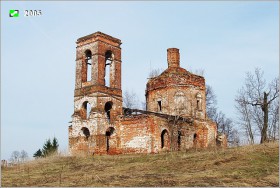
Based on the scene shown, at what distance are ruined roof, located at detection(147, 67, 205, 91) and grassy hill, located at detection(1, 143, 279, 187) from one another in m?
9.61

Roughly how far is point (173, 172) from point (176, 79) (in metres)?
13.3

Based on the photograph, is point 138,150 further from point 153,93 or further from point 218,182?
point 218,182

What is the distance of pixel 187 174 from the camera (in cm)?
1171

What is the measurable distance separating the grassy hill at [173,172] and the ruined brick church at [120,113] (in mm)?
4716

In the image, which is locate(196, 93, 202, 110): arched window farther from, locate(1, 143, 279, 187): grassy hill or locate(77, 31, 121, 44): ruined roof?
locate(1, 143, 279, 187): grassy hill

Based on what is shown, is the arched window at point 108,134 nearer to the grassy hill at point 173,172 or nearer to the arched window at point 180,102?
the arched window at point 180,102

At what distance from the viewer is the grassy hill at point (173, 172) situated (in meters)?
10.5

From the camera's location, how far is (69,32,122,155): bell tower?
21953mm

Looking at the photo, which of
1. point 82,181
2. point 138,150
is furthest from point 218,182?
point 138,150

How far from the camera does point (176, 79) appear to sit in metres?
25.1

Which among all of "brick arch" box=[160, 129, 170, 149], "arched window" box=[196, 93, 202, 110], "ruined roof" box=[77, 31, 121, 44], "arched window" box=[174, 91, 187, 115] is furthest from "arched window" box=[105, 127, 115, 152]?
"arched window" box=[196, 93, 202, 110]

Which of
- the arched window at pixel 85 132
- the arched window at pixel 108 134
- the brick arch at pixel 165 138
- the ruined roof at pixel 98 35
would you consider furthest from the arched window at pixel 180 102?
the arched window at pixel 85 132

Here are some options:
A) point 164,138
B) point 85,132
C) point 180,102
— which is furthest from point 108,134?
point 180,102

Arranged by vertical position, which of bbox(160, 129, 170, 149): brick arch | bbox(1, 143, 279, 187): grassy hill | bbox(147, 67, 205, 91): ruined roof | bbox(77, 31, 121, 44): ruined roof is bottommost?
bbox(1, 143, 279, 187): grassy hill
